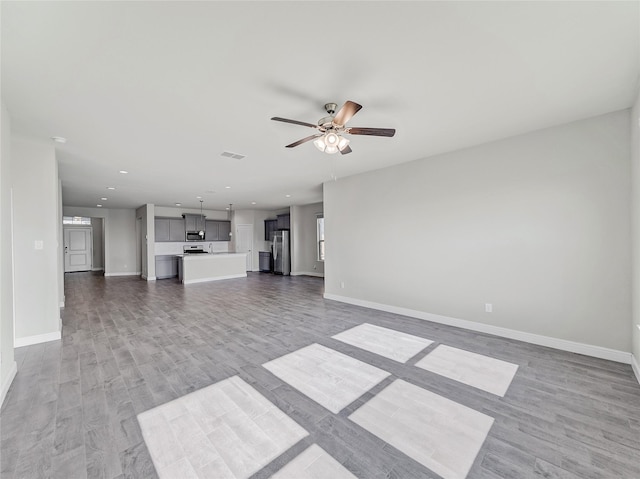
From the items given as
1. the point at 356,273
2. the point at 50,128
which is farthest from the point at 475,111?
the point at 50,128

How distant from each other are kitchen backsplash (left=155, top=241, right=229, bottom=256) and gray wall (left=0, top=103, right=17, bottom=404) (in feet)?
24.5

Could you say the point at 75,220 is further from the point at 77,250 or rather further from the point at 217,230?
the point at 217,230

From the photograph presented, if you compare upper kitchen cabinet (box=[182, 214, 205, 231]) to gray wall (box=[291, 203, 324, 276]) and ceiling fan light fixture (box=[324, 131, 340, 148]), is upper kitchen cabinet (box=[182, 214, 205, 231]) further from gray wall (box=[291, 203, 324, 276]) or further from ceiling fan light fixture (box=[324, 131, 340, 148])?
ceiling fan light fixture (box=[324, 131, 340, 148])

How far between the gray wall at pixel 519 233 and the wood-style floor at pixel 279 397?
42 cm

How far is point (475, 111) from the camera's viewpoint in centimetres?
272

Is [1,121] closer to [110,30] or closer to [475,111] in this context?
[110,30]

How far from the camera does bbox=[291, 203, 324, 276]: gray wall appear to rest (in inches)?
383

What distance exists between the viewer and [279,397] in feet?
7.22

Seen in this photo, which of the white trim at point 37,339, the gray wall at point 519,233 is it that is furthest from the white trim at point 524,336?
the white trim at point 37,339

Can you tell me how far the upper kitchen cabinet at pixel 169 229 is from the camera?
9180 millimetres

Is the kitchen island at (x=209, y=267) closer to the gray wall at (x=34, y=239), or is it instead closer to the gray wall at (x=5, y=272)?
the gray wall at (x=34, y=239)

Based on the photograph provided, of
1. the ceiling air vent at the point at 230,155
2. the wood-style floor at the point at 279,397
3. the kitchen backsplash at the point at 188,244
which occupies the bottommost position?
the wood-style floor at the point at 279,397

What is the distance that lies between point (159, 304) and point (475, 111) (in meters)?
6.36

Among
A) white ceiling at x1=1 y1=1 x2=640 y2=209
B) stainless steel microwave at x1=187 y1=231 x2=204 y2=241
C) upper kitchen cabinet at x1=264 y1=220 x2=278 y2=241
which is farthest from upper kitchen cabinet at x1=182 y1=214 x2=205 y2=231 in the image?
white ceiling at x1=1 y1=1 x2=640 y2=209
